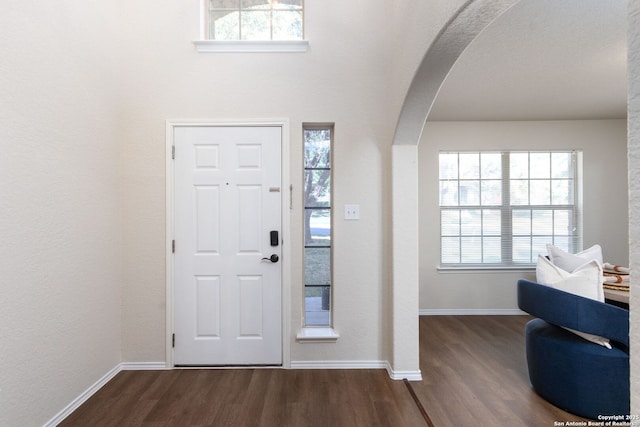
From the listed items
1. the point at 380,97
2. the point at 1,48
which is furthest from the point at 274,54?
the point at 1,48

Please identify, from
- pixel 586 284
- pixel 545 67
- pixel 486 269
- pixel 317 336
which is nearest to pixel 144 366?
pixel 317 336

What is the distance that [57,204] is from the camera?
192 centimetres

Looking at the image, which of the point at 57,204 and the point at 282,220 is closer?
the point at 57,204

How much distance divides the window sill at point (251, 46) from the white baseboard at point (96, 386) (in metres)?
2.66

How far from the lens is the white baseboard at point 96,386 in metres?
1.91

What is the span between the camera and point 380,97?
2.60 metres

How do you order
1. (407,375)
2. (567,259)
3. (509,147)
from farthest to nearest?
(509,147), (567,259), (407,375)

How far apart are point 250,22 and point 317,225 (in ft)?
6.24

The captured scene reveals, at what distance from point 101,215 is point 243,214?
1042 mm

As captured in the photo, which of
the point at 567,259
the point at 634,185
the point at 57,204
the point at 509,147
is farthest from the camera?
the point at 509,147

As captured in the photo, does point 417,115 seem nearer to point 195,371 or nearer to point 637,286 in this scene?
point 637,286

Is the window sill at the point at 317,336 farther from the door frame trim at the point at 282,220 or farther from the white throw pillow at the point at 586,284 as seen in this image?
the white throw pillow at the point at 586,284

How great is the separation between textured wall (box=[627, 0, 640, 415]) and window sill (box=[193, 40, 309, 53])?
2.31 m

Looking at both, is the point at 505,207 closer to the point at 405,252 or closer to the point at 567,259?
the point at 567,259
